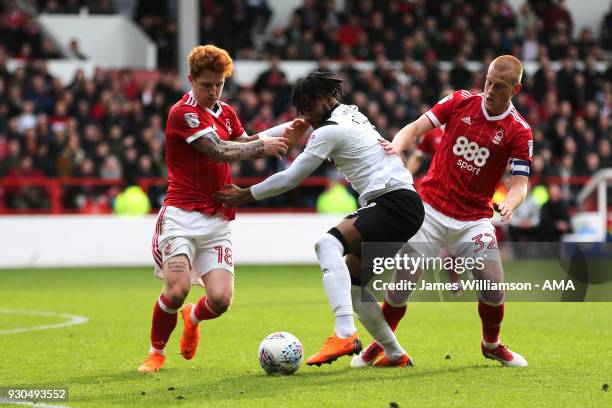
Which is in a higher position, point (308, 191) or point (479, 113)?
point (479, 113)

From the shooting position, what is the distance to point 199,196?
8.16 metres

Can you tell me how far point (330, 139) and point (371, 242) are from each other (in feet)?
2.47

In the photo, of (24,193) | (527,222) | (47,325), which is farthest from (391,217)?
(24,193)

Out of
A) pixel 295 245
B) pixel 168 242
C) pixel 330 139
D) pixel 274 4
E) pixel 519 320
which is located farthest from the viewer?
pixel 274 4

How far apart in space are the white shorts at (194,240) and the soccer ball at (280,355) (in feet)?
2.55

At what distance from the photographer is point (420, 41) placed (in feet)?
83.3

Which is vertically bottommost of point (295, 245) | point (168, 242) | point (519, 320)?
point (295, 245)

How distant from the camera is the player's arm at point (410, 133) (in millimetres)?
8078

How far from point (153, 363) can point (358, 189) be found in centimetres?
190

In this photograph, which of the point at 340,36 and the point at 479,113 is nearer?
the point at 479,113

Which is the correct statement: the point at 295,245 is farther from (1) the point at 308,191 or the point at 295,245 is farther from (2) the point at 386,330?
(2) the point at 386,330

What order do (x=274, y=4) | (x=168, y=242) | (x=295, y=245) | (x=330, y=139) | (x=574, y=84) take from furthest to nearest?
(x=274, y=4), (x=574, y=84), (x=295, y=245), (x=168, y=242), (x=330, y=139)

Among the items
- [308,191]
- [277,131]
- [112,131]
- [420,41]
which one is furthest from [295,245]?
[277,131]

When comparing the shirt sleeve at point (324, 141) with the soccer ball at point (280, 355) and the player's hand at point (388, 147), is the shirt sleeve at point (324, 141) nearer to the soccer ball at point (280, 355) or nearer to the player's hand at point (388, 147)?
the player's hand at point (388, 147)
